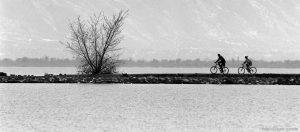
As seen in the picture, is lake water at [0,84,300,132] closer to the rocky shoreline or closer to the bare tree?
the rocky shoreline

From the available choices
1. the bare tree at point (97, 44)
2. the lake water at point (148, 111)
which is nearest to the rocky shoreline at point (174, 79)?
the bare tree at point (97, 44)

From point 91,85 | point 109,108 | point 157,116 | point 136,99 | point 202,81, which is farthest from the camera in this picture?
point 202,81

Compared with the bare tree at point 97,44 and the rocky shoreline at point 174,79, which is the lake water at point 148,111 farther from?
the bare tree at point 97,44

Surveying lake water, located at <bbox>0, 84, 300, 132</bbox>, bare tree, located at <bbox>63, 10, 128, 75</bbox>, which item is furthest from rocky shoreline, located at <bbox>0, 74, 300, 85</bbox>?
lake water, located at <bbox>0, 84, 300, 132</bbox>

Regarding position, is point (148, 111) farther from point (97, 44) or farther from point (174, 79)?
point (97, 44)

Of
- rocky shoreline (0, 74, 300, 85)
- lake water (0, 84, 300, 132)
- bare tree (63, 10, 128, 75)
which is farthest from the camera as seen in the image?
bare tree (63, 10, 128, 75)

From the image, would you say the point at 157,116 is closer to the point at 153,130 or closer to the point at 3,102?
the point at 153,130

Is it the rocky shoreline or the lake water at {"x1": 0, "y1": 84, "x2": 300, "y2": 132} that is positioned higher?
the rocky shoreline

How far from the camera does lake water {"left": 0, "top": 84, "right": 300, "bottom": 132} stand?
3178cm

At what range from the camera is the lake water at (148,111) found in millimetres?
31781

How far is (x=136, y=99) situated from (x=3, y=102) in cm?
867

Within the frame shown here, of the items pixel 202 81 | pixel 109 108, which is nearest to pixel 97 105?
pixel 109 108

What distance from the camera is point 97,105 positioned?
43375mm

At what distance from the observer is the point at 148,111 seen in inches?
1550
